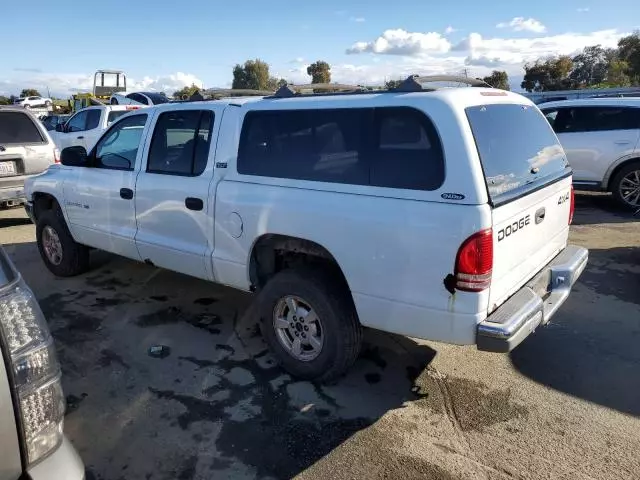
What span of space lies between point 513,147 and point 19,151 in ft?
23.8

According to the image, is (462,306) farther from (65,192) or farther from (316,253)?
(65,192)

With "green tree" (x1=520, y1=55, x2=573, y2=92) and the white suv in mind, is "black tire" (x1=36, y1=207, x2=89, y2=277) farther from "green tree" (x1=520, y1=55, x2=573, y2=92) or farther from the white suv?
"green tree" (x1=520, y1=55, x2=573, y2=92)

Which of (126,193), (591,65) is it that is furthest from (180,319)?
(591,65)

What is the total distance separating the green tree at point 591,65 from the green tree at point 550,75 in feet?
5.23

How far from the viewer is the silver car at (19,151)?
7.61 metres

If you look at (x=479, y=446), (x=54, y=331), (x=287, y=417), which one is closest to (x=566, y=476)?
(x=479, y=446)

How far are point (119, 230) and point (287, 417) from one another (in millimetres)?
2587

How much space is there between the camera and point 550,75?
129 ft

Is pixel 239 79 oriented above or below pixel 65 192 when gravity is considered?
above

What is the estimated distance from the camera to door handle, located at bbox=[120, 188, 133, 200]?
14.9 feet

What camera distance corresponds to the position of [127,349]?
4.09m

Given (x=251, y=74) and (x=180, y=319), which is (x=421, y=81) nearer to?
(x=180, y=319)

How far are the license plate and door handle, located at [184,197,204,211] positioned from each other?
16.7 ft

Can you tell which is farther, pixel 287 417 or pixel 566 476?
pixel 287 417
